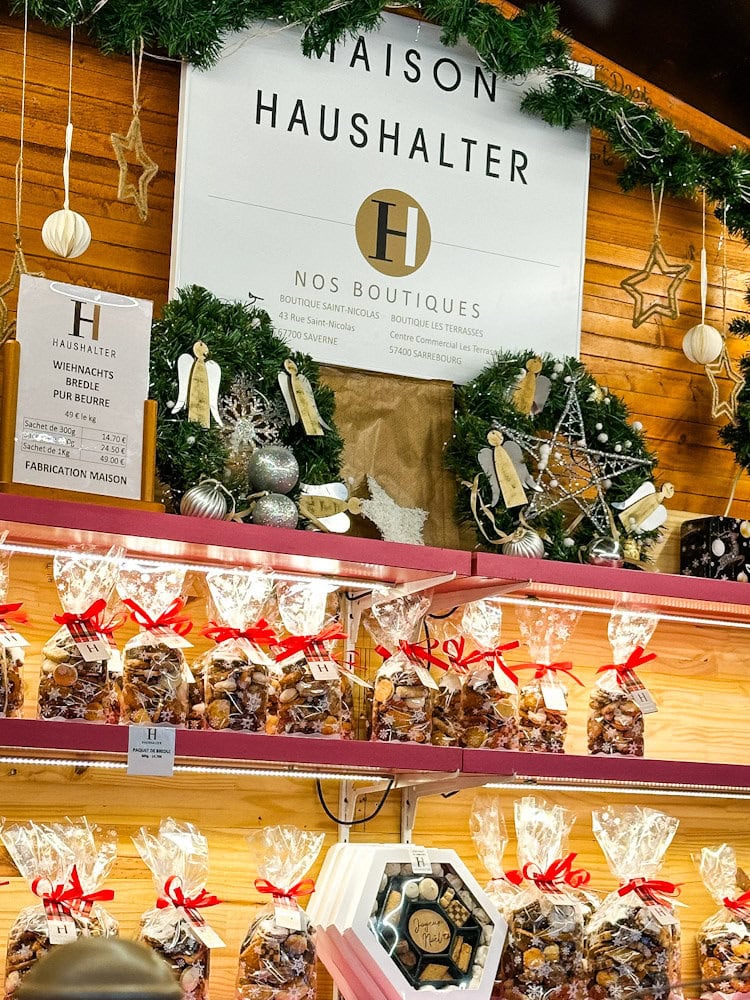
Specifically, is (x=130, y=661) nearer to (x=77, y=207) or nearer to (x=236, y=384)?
(x=236, y=384)

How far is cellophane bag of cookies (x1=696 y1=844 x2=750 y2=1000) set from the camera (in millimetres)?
2996

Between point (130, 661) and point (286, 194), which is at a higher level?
point (286, 194)

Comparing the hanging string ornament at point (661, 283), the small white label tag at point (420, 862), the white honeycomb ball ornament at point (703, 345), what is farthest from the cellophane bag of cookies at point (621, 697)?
the hanging string ornament at point (661, 283)

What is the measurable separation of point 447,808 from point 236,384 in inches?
41.6

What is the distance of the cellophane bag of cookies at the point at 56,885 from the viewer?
7.88 ft

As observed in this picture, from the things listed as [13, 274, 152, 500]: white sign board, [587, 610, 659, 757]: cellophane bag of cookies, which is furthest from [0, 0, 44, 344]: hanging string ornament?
[587, 610, 659, 757]: cellophane bag of cookies

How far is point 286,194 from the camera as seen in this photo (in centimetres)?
306

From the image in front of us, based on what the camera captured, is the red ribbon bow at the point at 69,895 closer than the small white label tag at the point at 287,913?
Yes

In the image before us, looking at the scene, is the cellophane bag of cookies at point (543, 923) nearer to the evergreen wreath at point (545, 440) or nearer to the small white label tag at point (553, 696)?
the small white label tag at point (553, 696)

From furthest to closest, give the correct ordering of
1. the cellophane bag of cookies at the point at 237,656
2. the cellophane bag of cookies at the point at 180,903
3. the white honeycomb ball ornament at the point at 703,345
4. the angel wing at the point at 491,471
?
the white honeycomb ball ornament at the point at 703,345
the angel wing at the point at 491,471
the cellophane bag of cookies at the point at 237,656
the cellophane bag of cookies at the point at 180,903

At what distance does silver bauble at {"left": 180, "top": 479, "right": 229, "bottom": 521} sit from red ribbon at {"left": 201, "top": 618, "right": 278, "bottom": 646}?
0.72ft

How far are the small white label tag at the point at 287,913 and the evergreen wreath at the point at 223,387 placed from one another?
764mm

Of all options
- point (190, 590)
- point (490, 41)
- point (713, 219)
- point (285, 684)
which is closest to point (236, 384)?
point (190, 590)

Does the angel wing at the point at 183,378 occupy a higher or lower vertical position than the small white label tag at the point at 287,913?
higher
